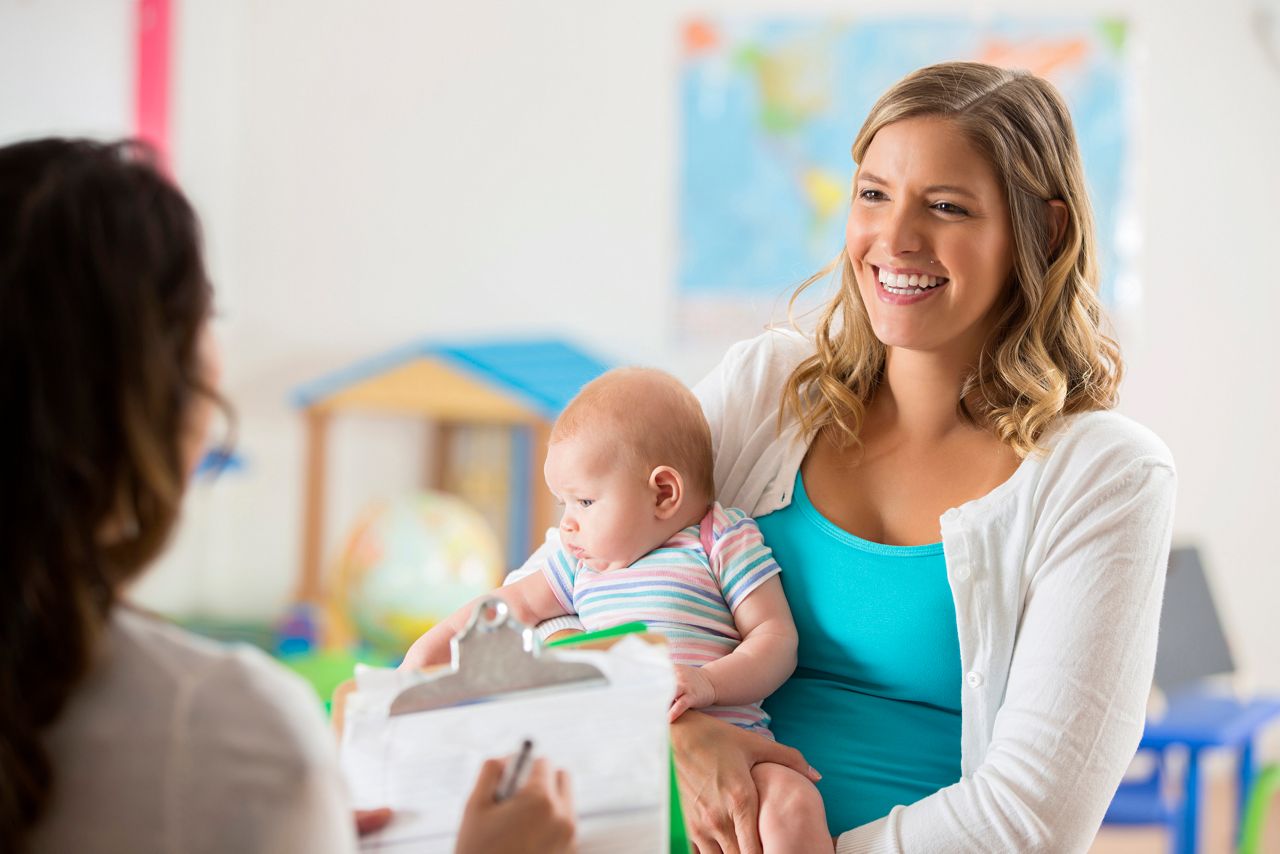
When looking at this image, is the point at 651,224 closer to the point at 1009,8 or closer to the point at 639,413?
the point at 1009,8

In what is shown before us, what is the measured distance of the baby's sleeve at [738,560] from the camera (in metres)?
1.34

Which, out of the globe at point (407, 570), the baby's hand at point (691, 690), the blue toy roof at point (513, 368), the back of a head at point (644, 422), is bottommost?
the globe at point (407, 570)

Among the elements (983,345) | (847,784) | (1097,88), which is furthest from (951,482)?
(1097,88)

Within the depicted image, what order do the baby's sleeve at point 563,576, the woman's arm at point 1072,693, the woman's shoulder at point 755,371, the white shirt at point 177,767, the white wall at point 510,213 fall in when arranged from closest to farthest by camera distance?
the white shirt at point 177,767, the woman's arm at point 1072,693, the baby's sleeve at point 563,576, the woman's shoulder at point 755,371, the white wall at point 510,213

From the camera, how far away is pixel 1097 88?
13.9 ft

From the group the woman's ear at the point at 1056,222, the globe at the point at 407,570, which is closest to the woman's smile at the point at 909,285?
the woman's ear at the point at 1056,222

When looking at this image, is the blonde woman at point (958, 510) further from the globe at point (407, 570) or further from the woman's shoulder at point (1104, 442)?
the globe at point (407, 570)

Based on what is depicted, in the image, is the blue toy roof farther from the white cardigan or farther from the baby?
the white cardigan

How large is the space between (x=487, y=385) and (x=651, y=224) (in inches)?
31.8

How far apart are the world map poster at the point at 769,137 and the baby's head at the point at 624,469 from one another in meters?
2.98

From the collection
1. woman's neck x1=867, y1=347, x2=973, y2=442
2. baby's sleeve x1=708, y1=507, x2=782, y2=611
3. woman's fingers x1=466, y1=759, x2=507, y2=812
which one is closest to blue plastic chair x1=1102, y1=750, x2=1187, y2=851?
woman's neck x1=867, y1=347, x2=973, y2=442

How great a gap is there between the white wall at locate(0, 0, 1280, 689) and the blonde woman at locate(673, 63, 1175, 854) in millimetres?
2928

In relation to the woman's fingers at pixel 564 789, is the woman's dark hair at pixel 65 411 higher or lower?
higher

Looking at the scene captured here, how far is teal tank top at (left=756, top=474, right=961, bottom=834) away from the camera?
1.31 metres
